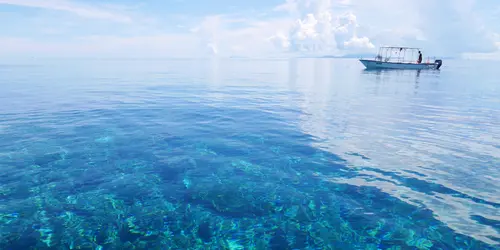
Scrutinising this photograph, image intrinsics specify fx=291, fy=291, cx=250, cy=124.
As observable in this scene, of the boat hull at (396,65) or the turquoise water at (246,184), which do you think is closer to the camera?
the turquoise water at (246,184)

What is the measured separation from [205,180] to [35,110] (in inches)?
1089

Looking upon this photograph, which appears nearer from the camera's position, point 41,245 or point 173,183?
point 41,245

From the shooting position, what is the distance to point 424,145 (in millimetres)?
20812

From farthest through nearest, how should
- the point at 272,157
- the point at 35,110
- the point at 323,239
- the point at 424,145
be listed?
1. the point at 35,110
2. the point at 424,145
3. the point at 272,157
4. the point at 323,239

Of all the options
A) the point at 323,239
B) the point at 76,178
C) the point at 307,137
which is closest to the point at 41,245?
the point at 76,178

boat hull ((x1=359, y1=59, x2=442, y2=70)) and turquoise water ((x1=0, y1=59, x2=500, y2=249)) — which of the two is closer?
turquoise water ((x1=0, y1=59, x2=500, y2=249))

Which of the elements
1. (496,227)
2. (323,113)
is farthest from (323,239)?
(323,113)

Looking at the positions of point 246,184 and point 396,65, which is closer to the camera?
point 246,184

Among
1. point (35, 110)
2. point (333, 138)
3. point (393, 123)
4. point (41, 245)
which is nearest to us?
point (41, 245)

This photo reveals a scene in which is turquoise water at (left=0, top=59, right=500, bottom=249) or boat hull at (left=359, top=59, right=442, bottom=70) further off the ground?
boat hull at (left=359, top=59, right=442, bottom=70)

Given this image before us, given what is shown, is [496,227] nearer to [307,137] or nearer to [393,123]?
[307,137]

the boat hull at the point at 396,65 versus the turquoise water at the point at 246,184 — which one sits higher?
the boat hull at the point at 396,65

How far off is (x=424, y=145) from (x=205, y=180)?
629 inches

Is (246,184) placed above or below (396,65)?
below
